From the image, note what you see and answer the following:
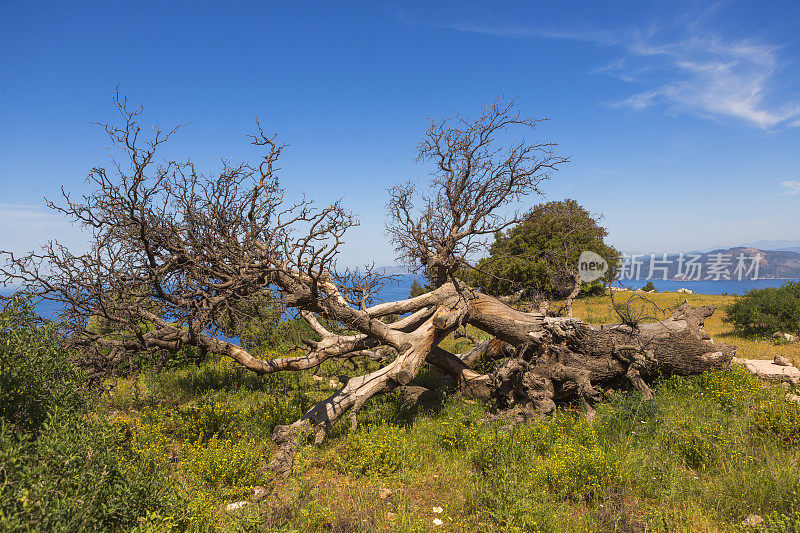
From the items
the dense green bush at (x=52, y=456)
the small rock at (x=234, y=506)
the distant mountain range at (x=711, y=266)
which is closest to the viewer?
the dense green bush at (x=52, y=456)

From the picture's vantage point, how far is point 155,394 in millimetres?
9320

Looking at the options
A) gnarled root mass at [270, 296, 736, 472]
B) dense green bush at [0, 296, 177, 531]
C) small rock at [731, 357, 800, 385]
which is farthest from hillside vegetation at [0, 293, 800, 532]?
small rock at [731, 357, 800, 385]

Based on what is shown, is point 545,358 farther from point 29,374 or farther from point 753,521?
point 29,374

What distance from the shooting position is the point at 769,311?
49.4ft

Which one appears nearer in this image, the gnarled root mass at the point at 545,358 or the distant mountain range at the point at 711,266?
the gnarled root mass at the point at 545,358

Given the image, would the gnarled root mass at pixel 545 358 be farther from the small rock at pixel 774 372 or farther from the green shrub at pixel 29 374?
the green shrub at pixel 29 374

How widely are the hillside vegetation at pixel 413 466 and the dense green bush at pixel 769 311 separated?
29.0 feet

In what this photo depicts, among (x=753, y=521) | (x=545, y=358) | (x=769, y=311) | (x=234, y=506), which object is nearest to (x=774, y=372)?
(x=545, y=358)

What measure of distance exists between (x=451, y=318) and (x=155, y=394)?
23.7 ft

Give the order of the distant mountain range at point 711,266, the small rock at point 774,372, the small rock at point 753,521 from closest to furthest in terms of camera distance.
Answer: the small rock at point 753,521 < the small rock at point 774,372 < the distant mountain range at point 711,266

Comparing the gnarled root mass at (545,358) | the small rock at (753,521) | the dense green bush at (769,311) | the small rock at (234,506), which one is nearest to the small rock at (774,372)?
the gnarled root mass at (545,358)

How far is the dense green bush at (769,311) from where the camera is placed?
1442 cm

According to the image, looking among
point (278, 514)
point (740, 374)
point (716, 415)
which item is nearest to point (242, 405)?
point (278, 514)

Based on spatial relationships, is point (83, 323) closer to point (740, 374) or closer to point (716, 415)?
point (716, 415)
